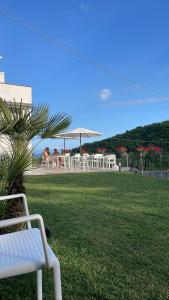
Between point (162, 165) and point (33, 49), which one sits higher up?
point (33, 49)

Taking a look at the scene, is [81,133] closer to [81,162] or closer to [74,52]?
[81,162]

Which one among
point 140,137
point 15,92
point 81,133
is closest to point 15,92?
point 15,92

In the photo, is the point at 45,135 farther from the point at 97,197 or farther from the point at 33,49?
the point at 33,49

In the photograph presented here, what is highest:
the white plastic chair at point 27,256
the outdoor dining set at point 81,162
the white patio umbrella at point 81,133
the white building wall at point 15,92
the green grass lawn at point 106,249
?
the white building wall at point 15,92

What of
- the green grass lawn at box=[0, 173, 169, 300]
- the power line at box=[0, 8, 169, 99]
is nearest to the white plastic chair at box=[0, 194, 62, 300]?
the green grass lawn at box=[0, 173, 169, 300]

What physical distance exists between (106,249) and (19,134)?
1.60 m

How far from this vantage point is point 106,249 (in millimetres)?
3650

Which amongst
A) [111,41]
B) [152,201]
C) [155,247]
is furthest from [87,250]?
[111,41]

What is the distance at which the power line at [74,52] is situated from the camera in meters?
15.1

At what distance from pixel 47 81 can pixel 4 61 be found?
2.69 meters

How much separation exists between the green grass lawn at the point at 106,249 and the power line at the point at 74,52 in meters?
10.7

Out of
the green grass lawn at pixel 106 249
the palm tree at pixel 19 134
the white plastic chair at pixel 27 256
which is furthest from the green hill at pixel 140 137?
the white plastic chair at pixel 27 256

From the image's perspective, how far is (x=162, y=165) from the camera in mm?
15469

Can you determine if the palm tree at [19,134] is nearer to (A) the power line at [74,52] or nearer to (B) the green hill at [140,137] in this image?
(A) the power line at [74,52]
